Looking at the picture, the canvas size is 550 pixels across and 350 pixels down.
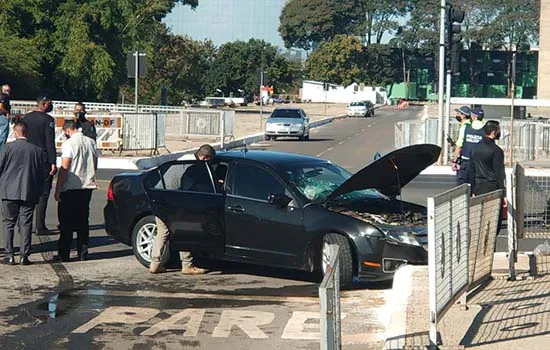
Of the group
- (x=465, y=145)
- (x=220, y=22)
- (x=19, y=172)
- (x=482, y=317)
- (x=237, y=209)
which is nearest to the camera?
(x=482, y=317)

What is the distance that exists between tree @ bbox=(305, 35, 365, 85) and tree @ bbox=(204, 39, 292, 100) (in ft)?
42.4

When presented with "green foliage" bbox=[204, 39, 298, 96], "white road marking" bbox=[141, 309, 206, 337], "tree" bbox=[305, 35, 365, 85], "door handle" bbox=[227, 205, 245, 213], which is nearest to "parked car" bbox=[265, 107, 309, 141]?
"door handle" bbox=[227, 205, 245, 213]

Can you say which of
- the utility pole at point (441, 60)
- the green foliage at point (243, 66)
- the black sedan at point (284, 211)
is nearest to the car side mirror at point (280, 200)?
the black sedan at point (284, 211)

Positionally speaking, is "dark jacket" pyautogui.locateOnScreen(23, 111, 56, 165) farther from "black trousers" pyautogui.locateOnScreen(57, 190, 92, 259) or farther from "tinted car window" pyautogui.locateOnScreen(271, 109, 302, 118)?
"tinted car window" pyautogui.locateOnScreen(271, 109, 302, 118)

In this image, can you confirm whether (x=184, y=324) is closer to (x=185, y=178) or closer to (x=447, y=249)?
(x=447, y=249)

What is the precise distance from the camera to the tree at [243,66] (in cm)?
10975

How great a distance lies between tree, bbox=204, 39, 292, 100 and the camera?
109750 millimetres

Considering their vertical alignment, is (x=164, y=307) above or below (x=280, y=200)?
below

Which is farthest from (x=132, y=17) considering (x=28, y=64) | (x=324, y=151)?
(x=324, y=151)

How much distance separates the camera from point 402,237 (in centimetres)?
1030

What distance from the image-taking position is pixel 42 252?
41.5 ft

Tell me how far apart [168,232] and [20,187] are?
1.87 meters

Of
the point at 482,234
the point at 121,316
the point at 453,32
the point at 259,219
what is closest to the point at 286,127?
the point at 453,32

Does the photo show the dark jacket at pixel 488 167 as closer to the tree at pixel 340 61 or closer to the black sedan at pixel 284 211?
the black sedan at pixel 284 211
